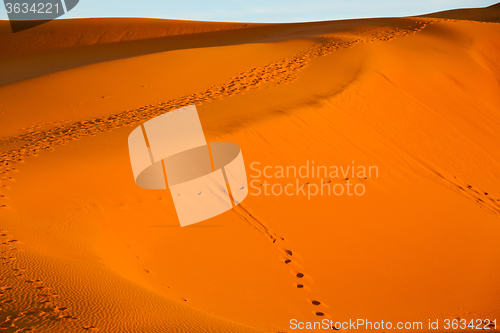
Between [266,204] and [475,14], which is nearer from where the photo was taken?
[266,204]

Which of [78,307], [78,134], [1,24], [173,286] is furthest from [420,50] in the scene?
[1,24]

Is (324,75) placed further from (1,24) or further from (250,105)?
(1,24)

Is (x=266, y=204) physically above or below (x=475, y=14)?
above

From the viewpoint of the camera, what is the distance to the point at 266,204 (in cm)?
724

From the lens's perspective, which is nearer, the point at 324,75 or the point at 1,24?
the point at 324,75

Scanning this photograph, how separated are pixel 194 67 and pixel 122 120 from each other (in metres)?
5.39

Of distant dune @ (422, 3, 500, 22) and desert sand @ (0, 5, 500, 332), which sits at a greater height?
desert sand @ (0, 5, 500, 332)

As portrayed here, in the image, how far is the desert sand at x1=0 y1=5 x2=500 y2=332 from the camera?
4383 mm

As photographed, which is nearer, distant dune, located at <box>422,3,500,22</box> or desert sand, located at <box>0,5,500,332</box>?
desert sand, located at <box>0,5,500,332</box>

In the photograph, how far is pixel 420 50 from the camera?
15500mm

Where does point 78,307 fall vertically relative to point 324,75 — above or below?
above

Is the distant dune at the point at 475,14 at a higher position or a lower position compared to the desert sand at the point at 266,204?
lower

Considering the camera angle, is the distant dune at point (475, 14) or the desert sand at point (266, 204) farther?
the distant dune at point (475, 14)

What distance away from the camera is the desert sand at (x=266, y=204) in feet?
14.4
